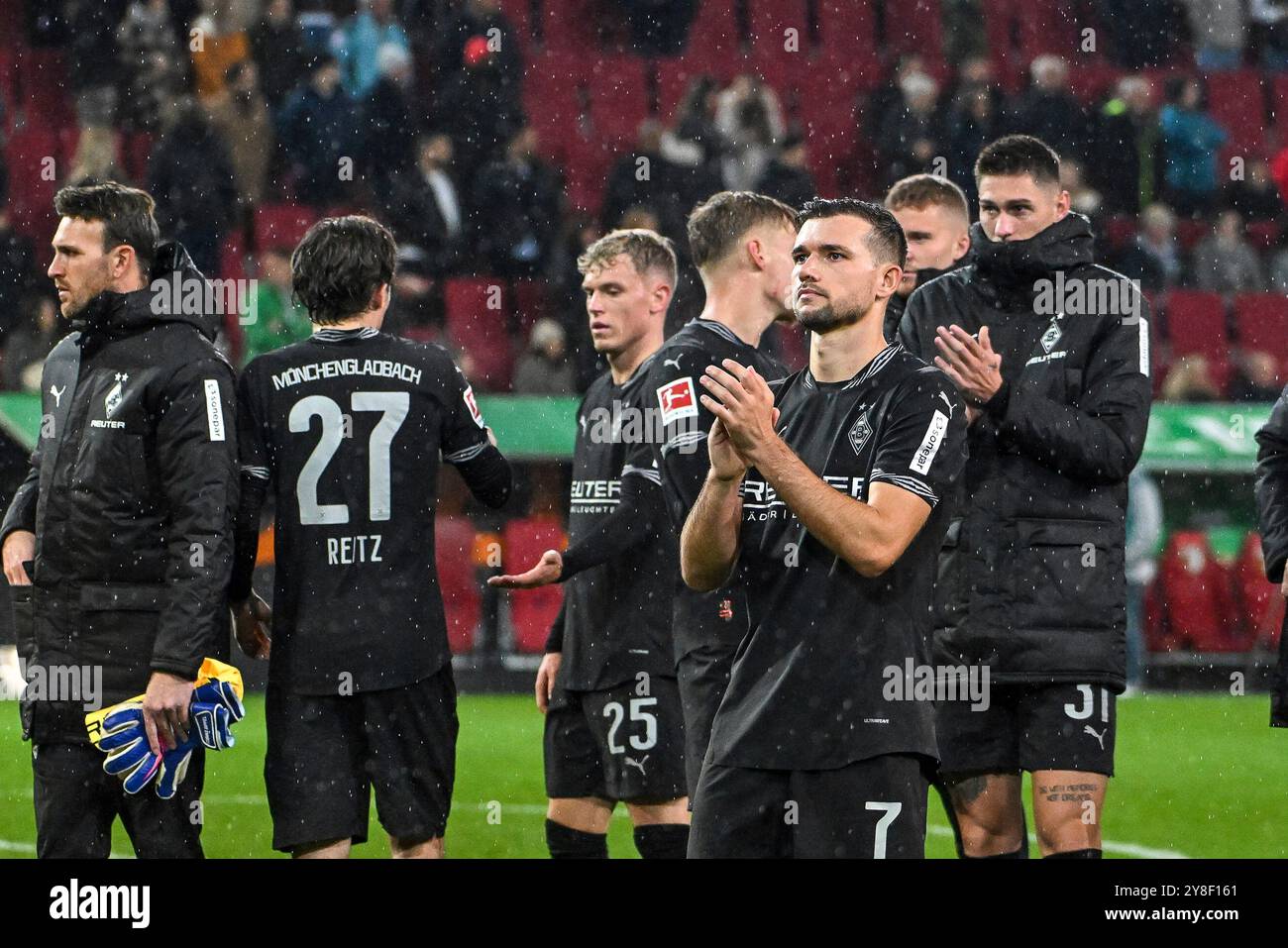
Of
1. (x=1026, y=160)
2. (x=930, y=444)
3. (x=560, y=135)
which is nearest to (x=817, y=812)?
(x=930, y=444)

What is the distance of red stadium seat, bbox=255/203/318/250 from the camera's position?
1381cm

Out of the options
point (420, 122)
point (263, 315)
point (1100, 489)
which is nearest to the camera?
point (1100, 489)

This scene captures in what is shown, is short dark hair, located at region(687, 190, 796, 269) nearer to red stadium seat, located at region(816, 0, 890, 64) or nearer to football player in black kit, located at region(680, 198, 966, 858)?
football player in black kit, located at region(680, 198, 966, 858)

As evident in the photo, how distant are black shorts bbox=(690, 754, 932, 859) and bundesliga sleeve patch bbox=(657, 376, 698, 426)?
109 cm

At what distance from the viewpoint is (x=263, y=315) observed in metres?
12.1

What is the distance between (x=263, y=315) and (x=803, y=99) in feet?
21.2

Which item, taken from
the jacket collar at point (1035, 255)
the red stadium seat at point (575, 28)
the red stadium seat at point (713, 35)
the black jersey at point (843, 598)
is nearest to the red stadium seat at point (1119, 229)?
the red stadium seat at point (713, 35)

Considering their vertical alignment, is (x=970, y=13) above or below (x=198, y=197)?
above

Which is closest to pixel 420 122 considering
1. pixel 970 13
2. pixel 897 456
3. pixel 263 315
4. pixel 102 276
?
pixel 263 315

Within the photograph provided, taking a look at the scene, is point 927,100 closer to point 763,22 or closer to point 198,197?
point 763,22

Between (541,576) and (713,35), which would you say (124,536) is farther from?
(713,35)

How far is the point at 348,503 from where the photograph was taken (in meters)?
4.54

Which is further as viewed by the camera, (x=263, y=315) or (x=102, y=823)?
(x=263, y=315)
